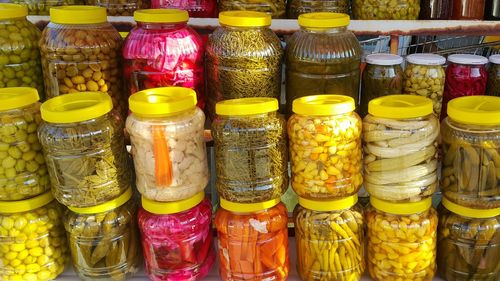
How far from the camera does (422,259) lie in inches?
48.2

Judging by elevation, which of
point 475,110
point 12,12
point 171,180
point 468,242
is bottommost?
point 468,242

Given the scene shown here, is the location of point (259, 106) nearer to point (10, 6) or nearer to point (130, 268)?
point (130, 268)

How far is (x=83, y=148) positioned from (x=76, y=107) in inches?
4.2

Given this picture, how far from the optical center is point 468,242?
4.02 feet

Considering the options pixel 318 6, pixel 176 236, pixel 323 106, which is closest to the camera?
pixel 323 106

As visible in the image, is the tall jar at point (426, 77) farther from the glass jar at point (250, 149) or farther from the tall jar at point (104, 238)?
the tall jar at point (104, 238)

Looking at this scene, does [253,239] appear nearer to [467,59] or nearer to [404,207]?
[404,207]

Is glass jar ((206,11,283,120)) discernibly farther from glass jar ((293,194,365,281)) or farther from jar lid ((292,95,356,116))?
glass jar ((293,194,365,281))

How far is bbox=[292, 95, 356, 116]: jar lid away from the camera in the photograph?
1.13 meters

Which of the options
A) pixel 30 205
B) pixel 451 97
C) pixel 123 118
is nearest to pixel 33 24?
pixel 123 118

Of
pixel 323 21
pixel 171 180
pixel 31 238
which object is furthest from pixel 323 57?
pixel 31 238

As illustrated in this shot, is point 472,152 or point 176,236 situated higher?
point 472,152

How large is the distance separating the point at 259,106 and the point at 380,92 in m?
0.34

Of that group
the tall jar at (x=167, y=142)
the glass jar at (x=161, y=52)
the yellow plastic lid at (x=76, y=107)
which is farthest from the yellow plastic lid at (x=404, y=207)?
the yellow plastic lid at (x=76, y=107)
